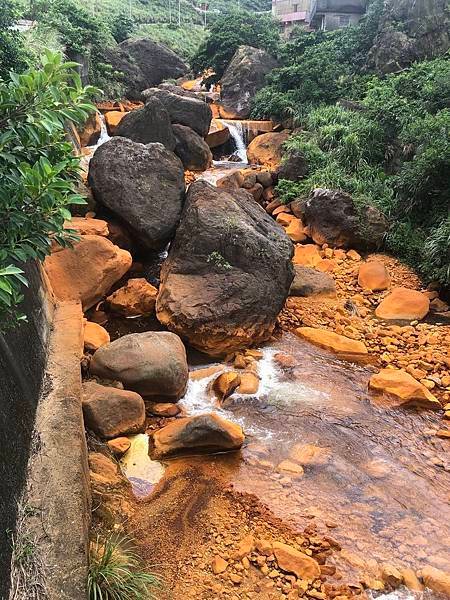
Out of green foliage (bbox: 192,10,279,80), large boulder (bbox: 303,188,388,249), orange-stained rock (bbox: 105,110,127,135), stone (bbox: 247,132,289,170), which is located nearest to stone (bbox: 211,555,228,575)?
large boulder (bbox: 303,188,388,249)

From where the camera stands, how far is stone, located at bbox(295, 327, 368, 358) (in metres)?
6.72

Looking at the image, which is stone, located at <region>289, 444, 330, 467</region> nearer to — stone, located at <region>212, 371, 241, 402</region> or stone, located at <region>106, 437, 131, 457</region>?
stone, located at <region>212, 371, 241, 402</region>

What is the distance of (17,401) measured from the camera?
3.30 m

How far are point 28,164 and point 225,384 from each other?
390 centimetres

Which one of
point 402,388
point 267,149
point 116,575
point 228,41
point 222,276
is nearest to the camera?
point 116,575

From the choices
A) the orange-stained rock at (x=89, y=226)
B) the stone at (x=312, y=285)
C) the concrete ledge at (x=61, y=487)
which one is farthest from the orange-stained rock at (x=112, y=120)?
the concrete ledge at (x=61, y=487)

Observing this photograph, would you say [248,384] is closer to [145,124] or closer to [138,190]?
[138,190]

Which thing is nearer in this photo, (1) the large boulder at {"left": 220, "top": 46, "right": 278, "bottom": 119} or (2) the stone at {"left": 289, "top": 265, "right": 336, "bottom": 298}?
(2) the stone at {"left": 289, "top": 265, "right": 336, "bottom": 298}

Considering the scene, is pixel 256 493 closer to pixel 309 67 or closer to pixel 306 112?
pixel 306 112

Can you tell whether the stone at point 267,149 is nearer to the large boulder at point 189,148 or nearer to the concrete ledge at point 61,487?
the large boulder at point 189,148

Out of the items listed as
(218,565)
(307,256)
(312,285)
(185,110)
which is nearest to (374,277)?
(312,285)

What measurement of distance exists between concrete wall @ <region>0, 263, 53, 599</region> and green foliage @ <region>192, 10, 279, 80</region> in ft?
59.8

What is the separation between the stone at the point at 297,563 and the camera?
137 inches

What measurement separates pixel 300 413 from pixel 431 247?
14.6 feet
